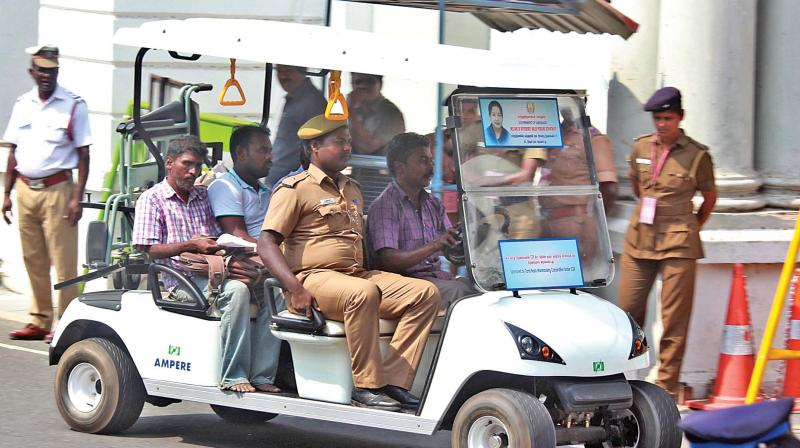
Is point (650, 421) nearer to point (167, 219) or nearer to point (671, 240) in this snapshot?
point (671, 240)

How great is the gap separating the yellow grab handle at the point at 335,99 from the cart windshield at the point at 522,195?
491 millimetres

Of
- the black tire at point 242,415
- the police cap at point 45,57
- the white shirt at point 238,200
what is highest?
the police cap at point 45,57

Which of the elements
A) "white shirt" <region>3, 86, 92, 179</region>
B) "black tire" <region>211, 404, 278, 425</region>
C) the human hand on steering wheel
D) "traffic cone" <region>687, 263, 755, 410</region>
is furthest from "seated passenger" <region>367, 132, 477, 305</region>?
"white shirt" <region>3, 86, 92, 179</region>

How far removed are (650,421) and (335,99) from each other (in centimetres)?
200

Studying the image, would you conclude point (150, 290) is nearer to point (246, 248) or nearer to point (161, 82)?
point (246, 248)

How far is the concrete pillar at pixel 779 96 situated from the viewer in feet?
27.8

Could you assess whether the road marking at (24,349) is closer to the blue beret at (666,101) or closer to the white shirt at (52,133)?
the white shirt at (52,133)

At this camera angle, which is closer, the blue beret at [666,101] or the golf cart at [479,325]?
the golf cart at [479,325]

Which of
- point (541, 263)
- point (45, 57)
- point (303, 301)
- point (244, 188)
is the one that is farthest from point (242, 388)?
point (45, 57)

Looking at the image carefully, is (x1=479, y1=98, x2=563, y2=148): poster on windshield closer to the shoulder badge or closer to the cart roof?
the cart roof

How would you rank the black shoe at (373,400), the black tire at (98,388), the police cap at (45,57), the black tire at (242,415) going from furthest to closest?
the police cap at (45,57) < the black tire at (242,415) < the black tire at (98,388) < the black shoe at (373,400)

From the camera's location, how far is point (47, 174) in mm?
9359

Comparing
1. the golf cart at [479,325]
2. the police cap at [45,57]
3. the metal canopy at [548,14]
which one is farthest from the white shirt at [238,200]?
the police cap at [45,57]

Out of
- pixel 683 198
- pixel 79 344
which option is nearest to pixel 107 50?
pixel 79 344
